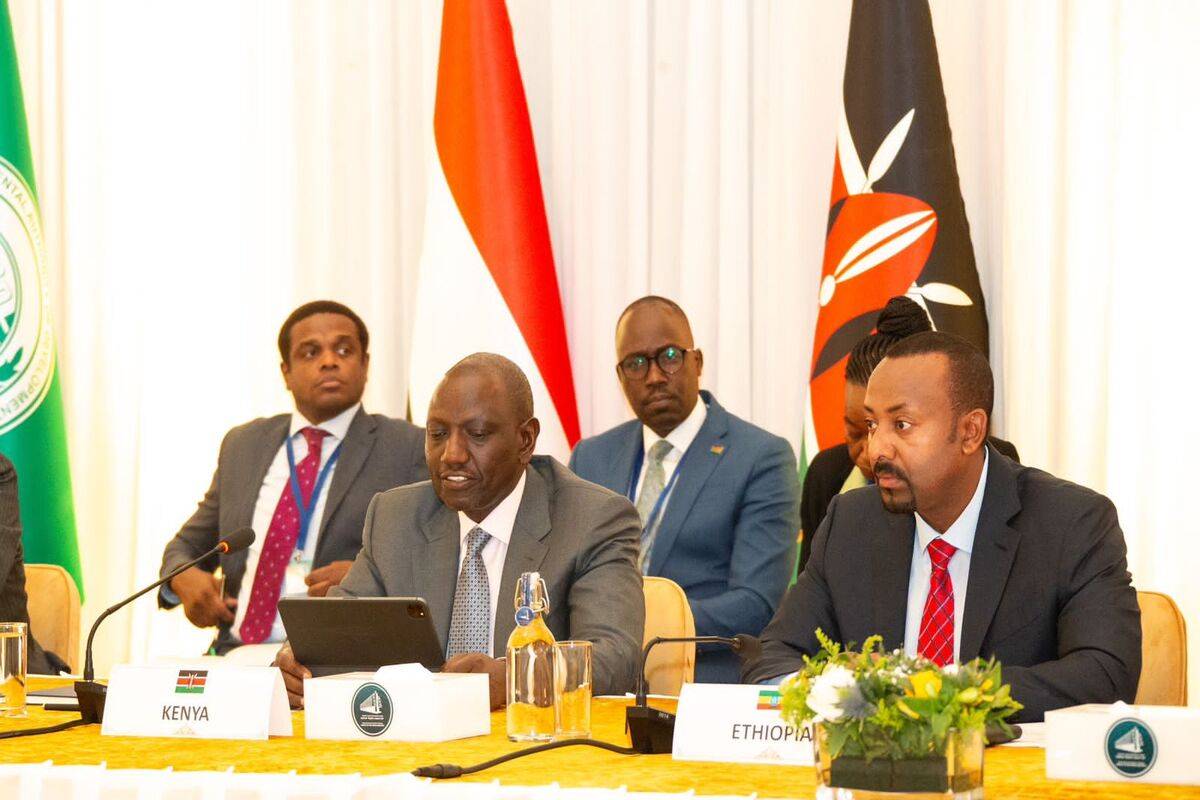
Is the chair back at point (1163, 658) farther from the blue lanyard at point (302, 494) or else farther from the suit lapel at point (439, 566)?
the blue lanyard at point (302, 494)

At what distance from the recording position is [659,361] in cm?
516

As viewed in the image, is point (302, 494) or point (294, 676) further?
point (302, 494)

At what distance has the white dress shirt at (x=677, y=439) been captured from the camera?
5105 mm

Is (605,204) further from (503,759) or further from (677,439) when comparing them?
(503,759)

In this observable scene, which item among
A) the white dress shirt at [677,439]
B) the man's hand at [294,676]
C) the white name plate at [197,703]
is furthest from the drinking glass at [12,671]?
the white dress shirt at [677,439]

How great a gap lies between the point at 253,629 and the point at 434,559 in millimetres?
1573

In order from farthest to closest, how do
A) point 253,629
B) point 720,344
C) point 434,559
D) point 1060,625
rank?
1. point 720,344
2. point 253,629
3. point 434,559
4. point 1060,625

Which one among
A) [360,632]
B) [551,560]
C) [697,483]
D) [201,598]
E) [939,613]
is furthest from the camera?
[697,483]

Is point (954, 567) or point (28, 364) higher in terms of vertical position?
point (28, 364)

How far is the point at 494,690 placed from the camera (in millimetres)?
3053

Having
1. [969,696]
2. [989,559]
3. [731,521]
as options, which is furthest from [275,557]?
[969,696]

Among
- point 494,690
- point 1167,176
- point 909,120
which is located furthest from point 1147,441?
point 494,690

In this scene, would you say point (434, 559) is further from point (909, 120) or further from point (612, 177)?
point (612, 177)

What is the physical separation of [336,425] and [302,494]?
0.29m
